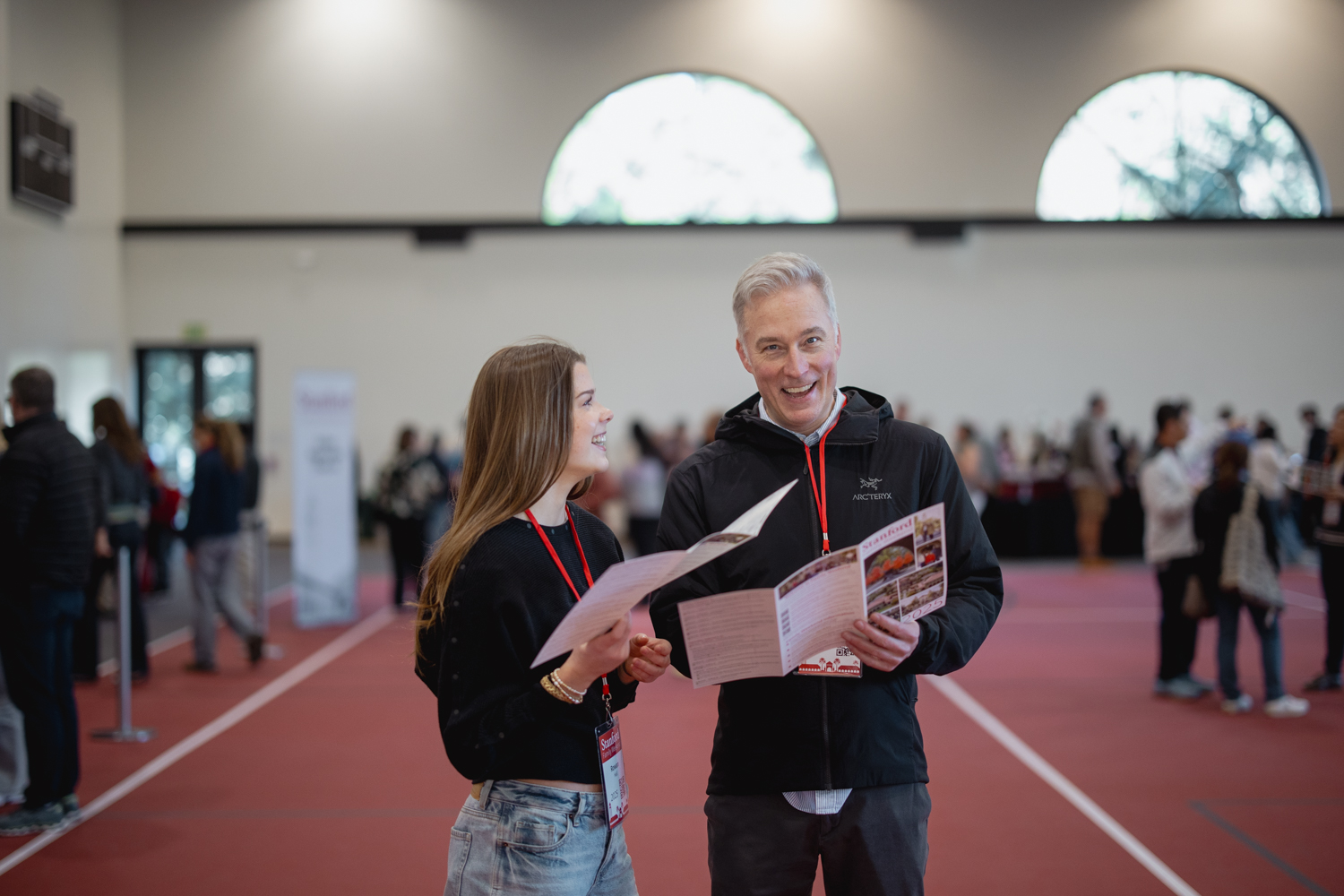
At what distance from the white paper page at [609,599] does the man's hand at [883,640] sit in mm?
398

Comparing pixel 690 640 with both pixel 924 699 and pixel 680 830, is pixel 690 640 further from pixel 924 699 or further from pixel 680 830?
pixel 924 699

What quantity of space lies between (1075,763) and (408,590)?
23.0ft

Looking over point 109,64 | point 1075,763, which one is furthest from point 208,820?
point 109,64

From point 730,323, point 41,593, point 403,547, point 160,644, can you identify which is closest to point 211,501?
point 160,644

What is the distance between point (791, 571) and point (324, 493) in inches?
308

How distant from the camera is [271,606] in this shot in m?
10.2

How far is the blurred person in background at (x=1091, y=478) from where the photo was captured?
12.2 meters

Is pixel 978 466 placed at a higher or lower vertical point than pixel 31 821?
higher

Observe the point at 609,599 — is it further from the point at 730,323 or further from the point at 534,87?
the point at 534,87

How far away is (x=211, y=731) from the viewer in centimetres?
560

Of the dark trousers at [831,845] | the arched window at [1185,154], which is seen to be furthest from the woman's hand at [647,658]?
the arched window at [1185,154]

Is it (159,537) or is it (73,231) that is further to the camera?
(73,231)

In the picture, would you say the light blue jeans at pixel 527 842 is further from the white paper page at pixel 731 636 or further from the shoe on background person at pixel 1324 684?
the shoe on background person at pixel 1324 684

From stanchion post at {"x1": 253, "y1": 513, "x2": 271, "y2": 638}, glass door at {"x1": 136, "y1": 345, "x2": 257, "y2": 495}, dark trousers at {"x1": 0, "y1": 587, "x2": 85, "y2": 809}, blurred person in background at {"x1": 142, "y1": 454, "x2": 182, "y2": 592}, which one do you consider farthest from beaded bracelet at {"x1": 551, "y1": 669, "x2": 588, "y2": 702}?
glass door at {"x1": 136, "y1": 345, "x2": 257, "y2": 495}
